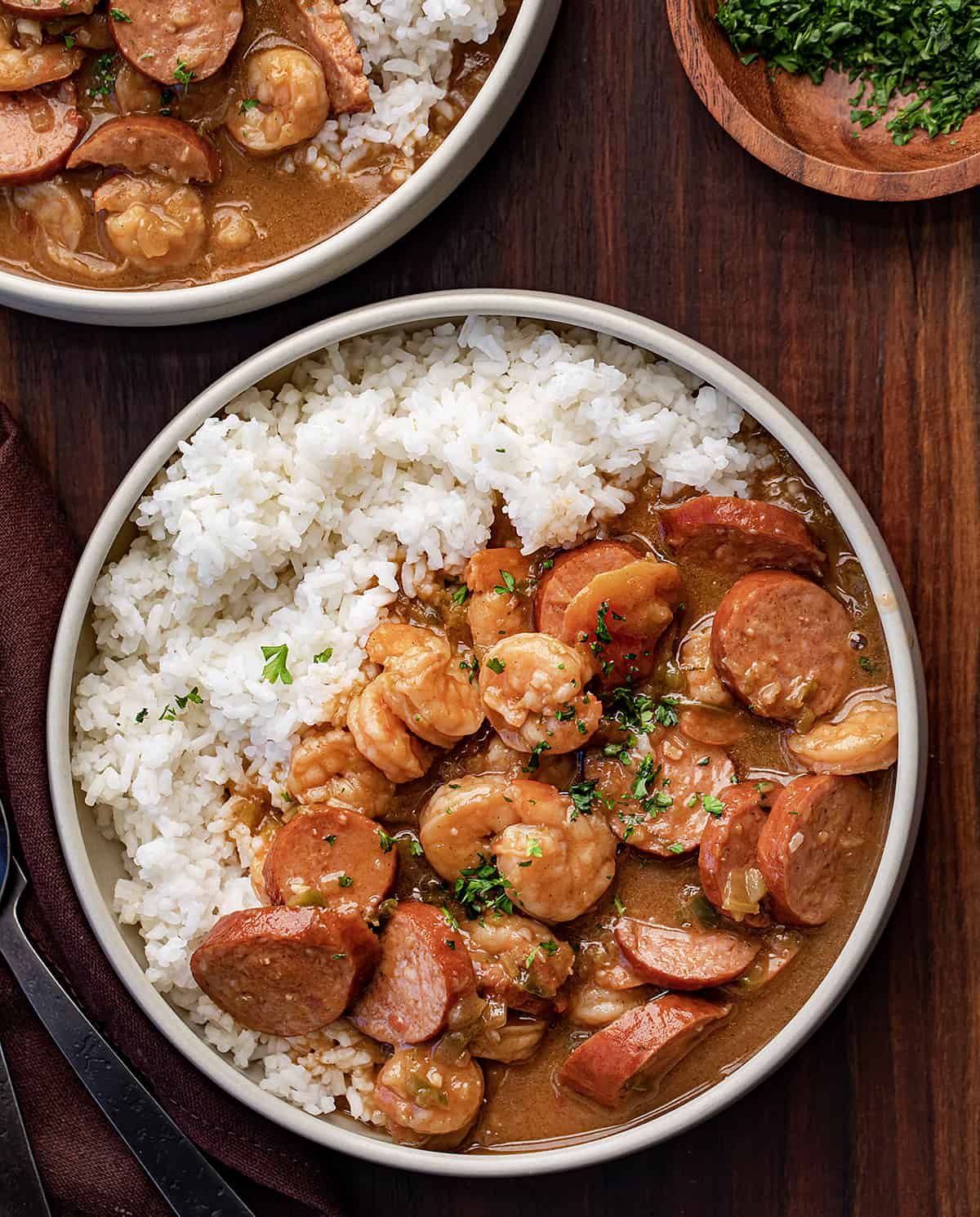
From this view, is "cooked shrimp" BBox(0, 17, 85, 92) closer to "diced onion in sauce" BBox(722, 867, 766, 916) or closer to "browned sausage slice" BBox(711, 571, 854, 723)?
"browned sausage slice" BBox(711, 571, 854, 723)

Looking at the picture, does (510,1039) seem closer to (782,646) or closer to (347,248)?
(782,646)

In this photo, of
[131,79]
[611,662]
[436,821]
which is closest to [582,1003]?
[436,821]

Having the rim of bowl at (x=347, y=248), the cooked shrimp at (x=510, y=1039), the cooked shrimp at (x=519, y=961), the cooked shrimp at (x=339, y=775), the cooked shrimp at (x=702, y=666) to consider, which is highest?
the rim of bowl at (x=347, y=248)

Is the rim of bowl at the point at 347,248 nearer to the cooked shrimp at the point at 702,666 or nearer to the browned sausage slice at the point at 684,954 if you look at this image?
the cooked shrimp at the point at 702,666

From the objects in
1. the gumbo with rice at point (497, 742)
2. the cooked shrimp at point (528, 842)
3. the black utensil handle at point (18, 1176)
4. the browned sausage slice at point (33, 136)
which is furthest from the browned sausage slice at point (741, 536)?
the black utensil handle at point (18, 1176)

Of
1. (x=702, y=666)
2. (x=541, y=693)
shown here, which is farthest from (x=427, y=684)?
(x=702, y=666)

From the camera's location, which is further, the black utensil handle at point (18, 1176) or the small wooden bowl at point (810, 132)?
the black utensil handle at point (18, 1176)

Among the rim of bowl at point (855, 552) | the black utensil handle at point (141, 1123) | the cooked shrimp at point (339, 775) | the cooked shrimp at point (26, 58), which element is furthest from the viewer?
the black utensil handle at point (141, 1123)

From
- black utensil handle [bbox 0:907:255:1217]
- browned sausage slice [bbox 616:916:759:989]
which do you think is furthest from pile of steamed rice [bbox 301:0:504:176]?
black utensil handle [bbox 0:907:255:1217]
